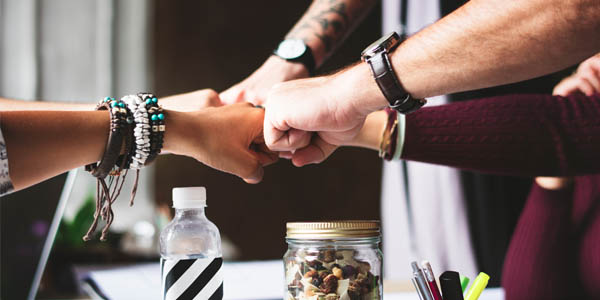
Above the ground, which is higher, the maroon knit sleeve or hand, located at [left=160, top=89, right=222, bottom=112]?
hand, located at [left=160, top=89, right=222, bottom=112]

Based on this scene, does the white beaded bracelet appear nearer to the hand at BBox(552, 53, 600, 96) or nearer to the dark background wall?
the hand at BBox(552, 53, 600, 96)

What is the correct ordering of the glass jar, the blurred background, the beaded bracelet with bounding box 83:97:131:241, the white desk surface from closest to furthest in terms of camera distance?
the glass jar, the beaded bracelet with bounding box 83:97:131:241, the white desk surface, the blurred background

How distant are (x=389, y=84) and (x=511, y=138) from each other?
18.0 inches

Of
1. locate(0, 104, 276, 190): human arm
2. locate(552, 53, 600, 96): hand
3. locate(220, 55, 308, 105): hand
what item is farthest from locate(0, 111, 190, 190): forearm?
locate(552, 53, 600, 96): hand

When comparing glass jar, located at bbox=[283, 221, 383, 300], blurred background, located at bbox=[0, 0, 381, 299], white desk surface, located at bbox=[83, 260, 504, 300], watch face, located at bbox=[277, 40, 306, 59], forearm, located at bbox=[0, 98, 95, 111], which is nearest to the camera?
glass jar, located at bbox=[283, 221, 383, 300]

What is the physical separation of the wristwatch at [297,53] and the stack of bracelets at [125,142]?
0.57m

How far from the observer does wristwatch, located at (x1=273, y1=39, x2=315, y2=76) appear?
125 cm

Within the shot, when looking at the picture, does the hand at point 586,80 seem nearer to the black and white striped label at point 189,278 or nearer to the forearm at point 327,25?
the forearm at point 327,25

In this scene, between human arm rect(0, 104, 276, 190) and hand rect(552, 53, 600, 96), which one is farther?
hand rect(552, 53, 600, 96)

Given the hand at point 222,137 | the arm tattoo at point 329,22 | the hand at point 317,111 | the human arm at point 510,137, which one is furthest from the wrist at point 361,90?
the arm tattoo at point 329,22

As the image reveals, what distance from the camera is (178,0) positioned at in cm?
268

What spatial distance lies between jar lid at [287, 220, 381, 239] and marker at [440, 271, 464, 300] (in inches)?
3.6

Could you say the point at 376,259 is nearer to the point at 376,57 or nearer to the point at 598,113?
the point at 376,57

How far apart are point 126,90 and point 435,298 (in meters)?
2.35
